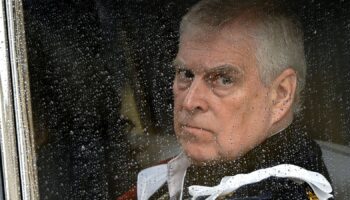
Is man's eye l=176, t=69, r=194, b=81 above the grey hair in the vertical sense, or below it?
below

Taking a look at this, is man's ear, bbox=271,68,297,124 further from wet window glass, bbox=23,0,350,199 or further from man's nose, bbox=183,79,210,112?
man's nose, bbox=183,79,210,112

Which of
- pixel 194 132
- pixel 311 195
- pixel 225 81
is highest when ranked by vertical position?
pixel 225 81

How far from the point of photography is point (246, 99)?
1180mm

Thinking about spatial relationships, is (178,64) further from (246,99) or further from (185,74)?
(246,99)

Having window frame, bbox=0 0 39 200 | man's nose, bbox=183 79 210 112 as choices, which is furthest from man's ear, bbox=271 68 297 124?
window frame, bbox=0 0 39 200

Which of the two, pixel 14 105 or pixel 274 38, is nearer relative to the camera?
pixel 274 38

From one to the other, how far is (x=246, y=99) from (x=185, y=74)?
13 centimetres

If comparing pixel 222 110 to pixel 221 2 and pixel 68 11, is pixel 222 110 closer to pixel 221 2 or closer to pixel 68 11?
pixel 221 2

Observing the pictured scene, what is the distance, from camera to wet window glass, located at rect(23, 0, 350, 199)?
117 cm

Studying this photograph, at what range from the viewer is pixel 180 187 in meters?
1.27

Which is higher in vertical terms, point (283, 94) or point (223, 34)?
point (223, 34)

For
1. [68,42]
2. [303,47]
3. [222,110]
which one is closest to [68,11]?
[68,42]

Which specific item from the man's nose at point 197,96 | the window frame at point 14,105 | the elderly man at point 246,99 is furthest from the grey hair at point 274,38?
the window frame at point 14,105

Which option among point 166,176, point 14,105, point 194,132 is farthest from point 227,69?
point 14,105
